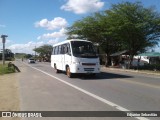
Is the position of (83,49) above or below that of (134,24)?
below

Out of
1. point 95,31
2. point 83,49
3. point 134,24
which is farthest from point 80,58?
point 95,31

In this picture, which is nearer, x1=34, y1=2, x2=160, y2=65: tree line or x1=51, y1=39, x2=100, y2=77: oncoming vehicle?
x1=51, y1=39, x2=100, y2=77: oncoming vehicle

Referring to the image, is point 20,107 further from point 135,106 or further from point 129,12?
point 129,12

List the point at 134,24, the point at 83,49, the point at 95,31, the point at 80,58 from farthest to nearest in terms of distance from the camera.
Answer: the point at 95,31 → the point at 134,24 → the point at 83,49 → the point at 80,58

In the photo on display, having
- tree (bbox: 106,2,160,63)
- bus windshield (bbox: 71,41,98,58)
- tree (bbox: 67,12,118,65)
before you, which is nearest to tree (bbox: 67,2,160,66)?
tree (bbox: 106,2,160,63)

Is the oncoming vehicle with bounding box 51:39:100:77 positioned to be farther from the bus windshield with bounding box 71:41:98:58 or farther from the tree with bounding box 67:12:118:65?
the tree with bounding box 67:12:118:65

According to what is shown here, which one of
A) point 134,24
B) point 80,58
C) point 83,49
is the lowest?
point 80,58

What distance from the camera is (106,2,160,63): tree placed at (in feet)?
144

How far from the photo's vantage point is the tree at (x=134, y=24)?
44031 mm

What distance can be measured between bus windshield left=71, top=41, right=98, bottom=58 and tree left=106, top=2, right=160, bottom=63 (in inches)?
774

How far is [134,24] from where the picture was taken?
144 ft

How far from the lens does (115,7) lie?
157 feet

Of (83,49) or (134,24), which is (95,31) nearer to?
(134,24)

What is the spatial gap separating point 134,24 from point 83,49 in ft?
69.3
